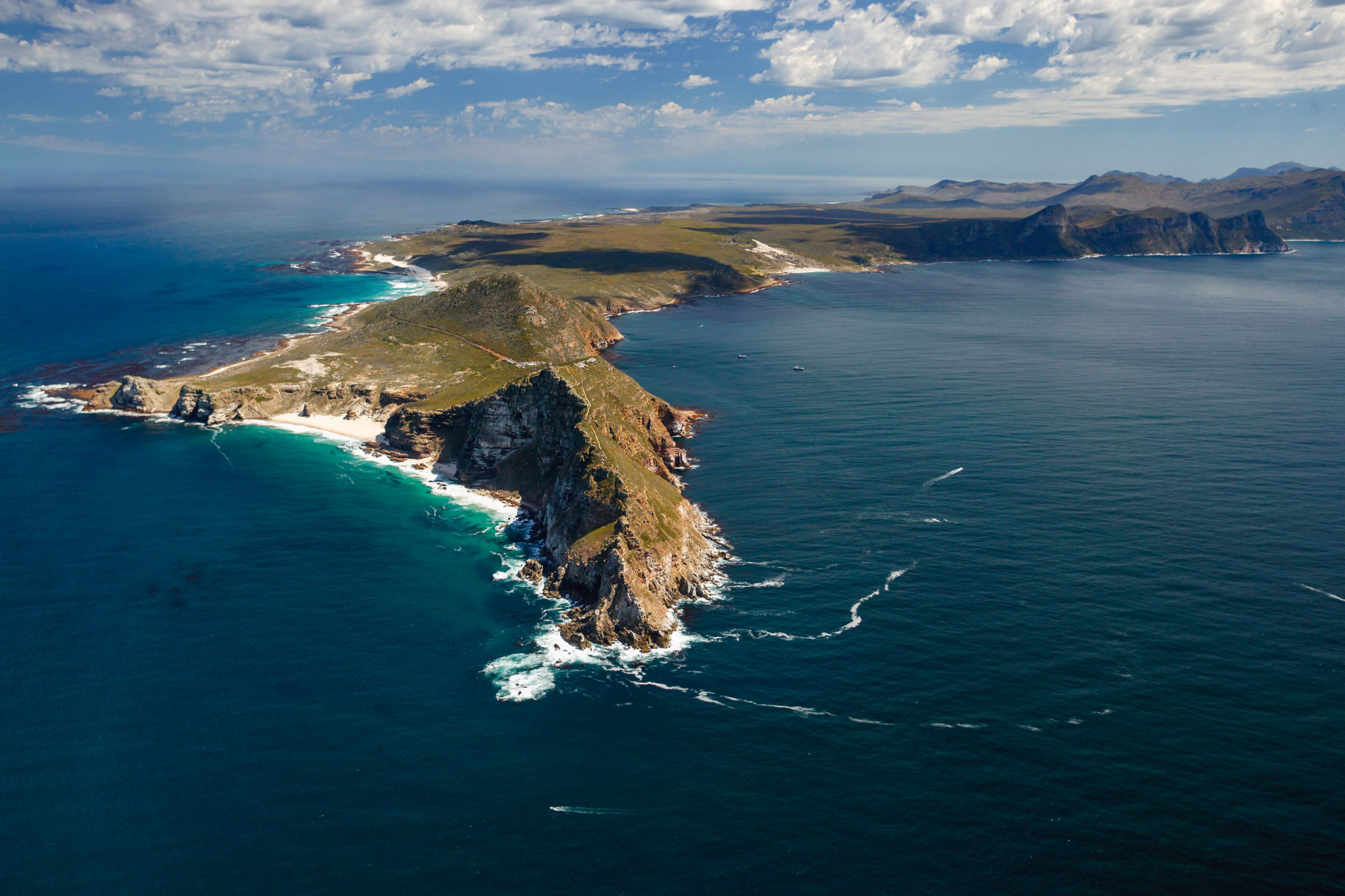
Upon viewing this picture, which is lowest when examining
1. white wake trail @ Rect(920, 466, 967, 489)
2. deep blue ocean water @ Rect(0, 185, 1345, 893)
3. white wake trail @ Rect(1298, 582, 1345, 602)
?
deep blue ocean water @ Rect(0, 185, 1345, 893)

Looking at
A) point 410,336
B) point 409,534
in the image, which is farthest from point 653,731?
point 410,336

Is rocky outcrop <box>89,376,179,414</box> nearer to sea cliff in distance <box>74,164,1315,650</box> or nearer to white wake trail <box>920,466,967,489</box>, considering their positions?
sea cliff in distance <box>74,164,1315,650</box>

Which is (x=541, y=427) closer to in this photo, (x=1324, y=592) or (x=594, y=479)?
(x=594, y=479)

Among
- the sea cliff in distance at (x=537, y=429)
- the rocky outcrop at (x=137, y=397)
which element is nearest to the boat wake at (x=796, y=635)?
the sea cliff in distance at (x=537, y=429)

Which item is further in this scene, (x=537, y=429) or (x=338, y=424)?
(x=338, y=424)

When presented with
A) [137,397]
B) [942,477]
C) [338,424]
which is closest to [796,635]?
[942,477]

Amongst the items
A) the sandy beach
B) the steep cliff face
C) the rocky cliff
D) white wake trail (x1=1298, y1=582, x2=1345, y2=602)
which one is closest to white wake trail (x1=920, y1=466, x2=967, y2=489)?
the rocky cliff
